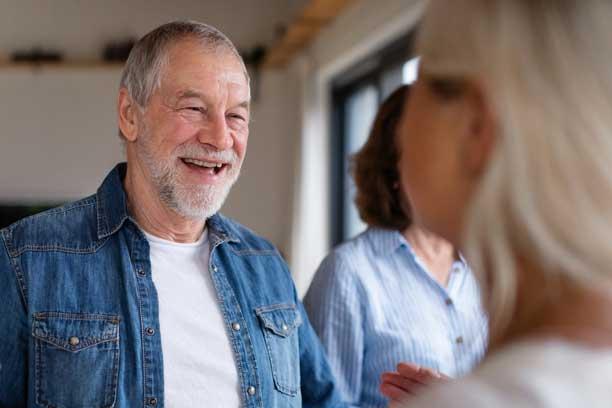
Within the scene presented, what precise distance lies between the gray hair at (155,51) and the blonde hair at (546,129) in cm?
111

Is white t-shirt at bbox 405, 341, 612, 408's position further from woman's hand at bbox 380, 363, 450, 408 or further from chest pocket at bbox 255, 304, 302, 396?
chest pocket at bbox 255, 304, 302, 396

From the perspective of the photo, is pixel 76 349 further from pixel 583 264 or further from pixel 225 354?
Result: pixel 583 264

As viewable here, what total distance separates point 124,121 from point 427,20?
1175 mm

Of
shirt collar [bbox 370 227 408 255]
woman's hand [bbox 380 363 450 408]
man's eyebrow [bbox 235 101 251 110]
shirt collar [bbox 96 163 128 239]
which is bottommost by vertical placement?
woman's hand [bbox 380 363 450 408]

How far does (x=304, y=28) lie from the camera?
193 inches

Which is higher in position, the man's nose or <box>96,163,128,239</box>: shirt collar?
the man's nose

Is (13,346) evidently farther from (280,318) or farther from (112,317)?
(280,318)

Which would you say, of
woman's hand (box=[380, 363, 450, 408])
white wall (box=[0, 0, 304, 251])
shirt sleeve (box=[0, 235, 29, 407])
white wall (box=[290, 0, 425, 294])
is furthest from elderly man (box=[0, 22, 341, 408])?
white wall (box=[0, 0, 304, 251])

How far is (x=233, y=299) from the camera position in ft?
5.34

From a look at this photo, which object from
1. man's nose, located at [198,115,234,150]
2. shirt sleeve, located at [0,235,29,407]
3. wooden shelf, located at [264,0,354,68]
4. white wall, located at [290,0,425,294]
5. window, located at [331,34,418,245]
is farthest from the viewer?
white wall, located at [290,0,425,294]

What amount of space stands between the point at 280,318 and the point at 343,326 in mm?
258

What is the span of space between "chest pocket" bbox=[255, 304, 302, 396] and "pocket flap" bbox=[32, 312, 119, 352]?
34cm

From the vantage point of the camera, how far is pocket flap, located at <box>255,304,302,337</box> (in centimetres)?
166

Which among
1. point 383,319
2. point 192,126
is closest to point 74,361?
point 192,126
